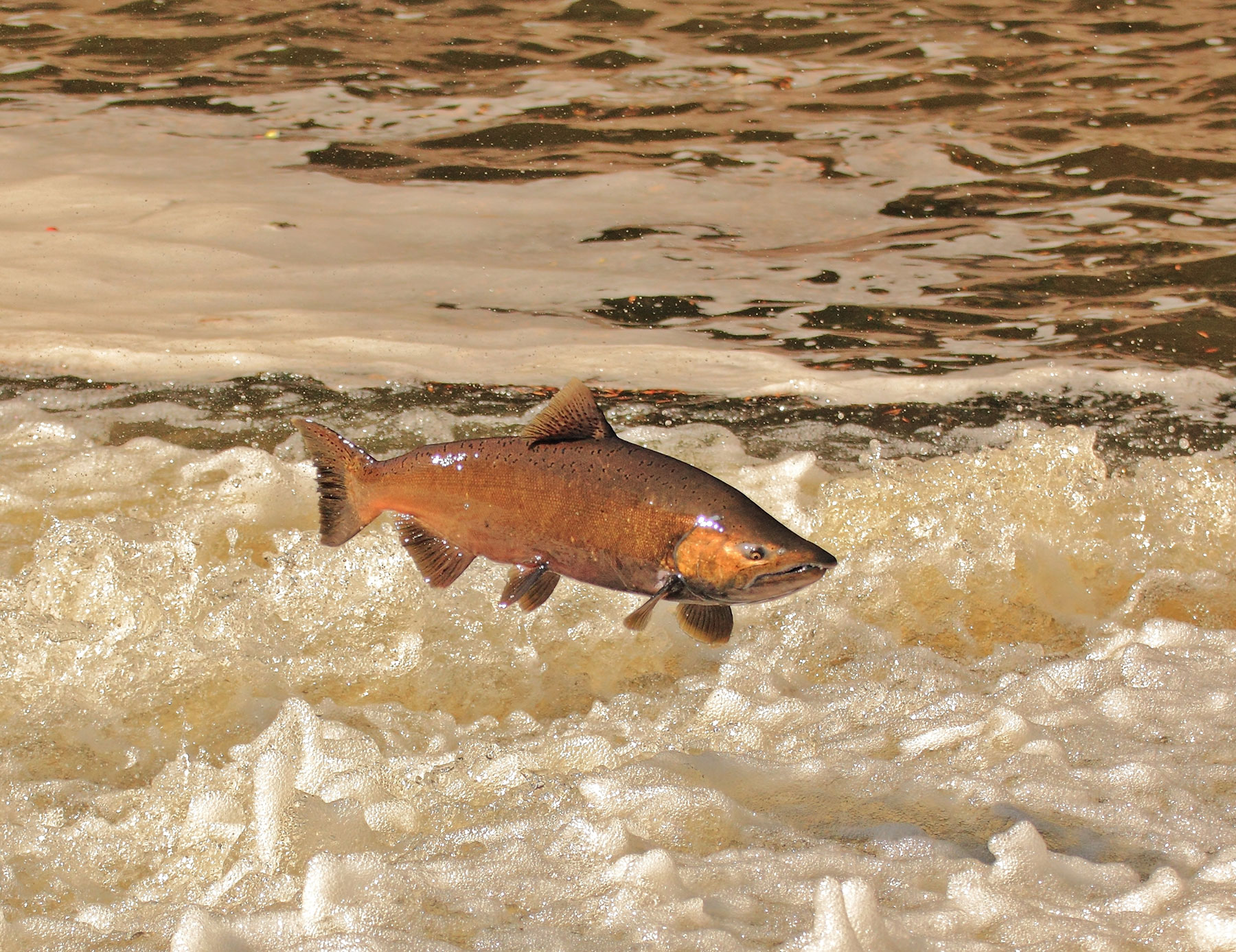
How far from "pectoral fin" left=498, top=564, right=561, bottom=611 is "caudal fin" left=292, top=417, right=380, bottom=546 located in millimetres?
320

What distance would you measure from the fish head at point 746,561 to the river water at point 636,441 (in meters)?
0.98

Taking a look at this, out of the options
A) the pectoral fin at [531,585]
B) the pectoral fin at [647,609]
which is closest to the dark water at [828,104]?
the pectoral fin at [531,585]

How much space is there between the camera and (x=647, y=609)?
1664 mm

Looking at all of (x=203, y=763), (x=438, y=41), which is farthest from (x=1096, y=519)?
(x=438, y=41)

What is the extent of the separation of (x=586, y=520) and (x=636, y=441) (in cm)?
319

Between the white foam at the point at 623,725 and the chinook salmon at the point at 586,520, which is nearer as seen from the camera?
the chinook salmon at the point at 586,520

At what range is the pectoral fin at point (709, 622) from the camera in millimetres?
1735

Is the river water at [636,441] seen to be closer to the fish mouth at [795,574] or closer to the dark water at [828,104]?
the dark water at [828,104]

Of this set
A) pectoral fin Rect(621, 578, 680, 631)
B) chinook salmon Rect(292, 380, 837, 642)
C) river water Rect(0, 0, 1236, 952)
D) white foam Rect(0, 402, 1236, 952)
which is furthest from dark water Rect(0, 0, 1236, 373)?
pectoral fin Rect(621, 578, 680, 631)

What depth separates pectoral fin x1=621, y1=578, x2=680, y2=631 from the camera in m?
1.64

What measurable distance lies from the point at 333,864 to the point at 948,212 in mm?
5779

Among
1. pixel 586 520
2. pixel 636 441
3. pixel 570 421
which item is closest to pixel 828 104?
pixel 636 441

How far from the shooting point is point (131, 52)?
6.87 meters

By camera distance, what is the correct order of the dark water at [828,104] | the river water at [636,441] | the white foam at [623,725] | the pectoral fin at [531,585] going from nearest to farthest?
the pectoral fin at [531,585] → the white foam at [623,725] → the river water at [636,441] → the dark water at [828,104]
